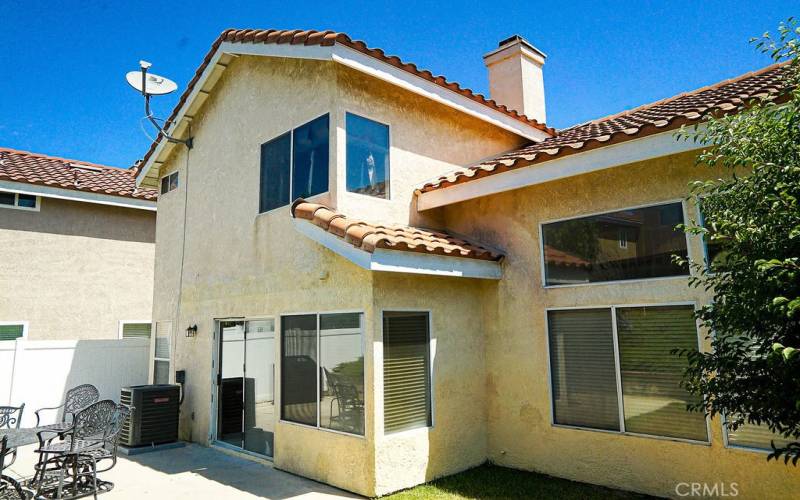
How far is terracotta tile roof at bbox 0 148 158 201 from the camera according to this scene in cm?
1491

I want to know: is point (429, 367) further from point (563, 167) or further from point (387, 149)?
point (387, 149)

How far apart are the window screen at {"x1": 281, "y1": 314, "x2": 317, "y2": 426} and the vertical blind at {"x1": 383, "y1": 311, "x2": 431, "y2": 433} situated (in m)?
1.41

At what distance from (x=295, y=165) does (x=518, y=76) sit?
6.55 metres

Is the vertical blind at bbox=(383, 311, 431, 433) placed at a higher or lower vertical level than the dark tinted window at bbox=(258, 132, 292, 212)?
lower

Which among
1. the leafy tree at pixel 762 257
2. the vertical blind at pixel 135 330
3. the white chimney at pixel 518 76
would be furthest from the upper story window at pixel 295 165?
the vertical blind at pixel 135 330

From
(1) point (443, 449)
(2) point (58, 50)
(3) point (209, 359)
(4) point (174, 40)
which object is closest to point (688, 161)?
(1) point (443, 449)

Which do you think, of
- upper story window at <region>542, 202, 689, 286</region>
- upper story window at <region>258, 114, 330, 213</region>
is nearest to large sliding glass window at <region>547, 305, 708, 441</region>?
upper story window at <region>542, 202, 689, 286</region>

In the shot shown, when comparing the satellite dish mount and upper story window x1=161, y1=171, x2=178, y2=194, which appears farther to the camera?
upper story window x1=161, y1=171, x2=178, y2=194

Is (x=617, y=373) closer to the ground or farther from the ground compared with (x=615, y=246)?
closer to the ground

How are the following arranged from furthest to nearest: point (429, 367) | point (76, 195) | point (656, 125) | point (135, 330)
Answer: point (135, 330) < point (76, 195) < point (429, 367) < point (656, 125)

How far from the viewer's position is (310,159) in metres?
8.77

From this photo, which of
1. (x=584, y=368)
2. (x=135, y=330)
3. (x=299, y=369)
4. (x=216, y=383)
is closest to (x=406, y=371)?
(x=299, y=369)

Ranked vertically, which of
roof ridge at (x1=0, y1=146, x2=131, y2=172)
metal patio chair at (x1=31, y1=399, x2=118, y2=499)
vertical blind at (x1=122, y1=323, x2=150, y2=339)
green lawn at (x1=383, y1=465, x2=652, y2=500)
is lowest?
green lawn at (x1=383, y1=465, x2=652, y2=500)

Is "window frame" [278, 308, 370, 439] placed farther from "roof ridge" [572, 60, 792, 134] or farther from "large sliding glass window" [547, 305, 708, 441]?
"roof ridge" [572, 60, 792, 134]
